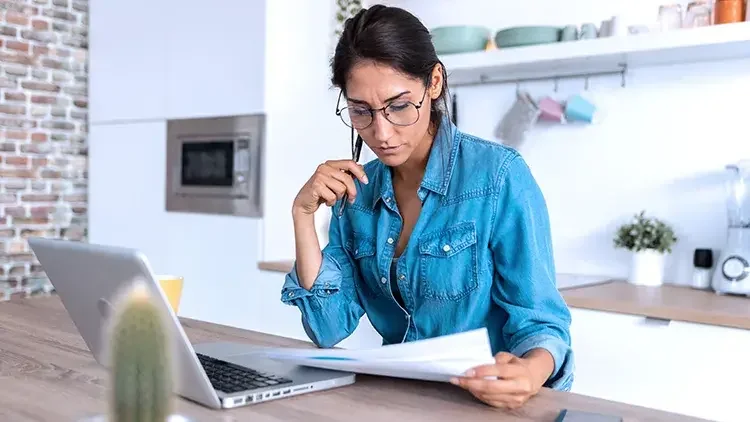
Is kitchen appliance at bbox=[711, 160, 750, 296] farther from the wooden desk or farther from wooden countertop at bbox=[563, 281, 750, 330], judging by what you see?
the wooden desk

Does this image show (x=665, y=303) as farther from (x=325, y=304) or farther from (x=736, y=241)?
(x=325, y=304)

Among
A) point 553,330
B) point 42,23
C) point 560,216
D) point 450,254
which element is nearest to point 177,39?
point 42,23

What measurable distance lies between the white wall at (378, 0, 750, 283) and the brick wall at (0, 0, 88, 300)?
2.13m

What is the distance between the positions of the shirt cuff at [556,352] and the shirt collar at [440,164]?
0.33 m

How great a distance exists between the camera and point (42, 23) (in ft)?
12.0

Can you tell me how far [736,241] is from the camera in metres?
2.31

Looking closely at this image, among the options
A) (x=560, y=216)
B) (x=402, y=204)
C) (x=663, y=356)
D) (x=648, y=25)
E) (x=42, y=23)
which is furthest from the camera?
(x=42, y=23)

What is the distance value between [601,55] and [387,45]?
1355mm

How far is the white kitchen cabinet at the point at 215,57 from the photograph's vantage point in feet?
9.91

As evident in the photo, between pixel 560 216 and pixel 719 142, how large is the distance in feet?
2.03

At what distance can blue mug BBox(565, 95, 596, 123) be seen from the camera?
267 cm

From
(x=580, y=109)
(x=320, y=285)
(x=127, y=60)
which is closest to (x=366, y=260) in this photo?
(x=320, y=285)

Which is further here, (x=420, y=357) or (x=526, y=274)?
(x=526, y=274)

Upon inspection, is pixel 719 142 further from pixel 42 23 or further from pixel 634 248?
pixel 42 23
